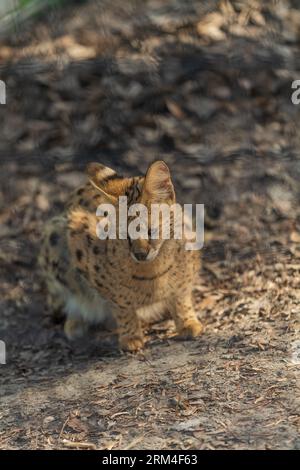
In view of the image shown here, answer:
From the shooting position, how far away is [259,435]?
2.43 meters

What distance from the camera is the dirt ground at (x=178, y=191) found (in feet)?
8.96

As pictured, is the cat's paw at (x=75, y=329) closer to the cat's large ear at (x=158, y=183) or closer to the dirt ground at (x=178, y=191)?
the dirt ground at (x=178, y=191)

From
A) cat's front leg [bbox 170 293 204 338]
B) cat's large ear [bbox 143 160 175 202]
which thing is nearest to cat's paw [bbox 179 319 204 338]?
cat's front leg [bbox 170 293 204 338]

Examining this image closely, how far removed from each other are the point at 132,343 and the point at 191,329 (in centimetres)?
25

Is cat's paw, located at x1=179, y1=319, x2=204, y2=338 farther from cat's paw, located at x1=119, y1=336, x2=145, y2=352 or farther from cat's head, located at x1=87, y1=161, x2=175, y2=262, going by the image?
cat's head, located at x1=87, y1=161, x2=175, y2=262

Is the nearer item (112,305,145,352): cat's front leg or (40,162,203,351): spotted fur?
(40,162,203,351): spotted fur

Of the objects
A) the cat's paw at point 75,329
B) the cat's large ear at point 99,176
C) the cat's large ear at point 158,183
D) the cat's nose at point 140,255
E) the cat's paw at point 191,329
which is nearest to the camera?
the cat's large ear at point 158,183

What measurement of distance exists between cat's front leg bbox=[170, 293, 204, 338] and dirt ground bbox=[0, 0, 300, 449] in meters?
0.07

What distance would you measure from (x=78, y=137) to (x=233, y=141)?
3.02ft

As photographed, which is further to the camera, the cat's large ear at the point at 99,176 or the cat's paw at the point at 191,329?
the cat's paw at the point at 191,329

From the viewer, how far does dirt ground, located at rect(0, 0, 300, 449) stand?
8.96ft

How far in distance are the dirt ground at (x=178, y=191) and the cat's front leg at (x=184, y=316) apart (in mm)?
66

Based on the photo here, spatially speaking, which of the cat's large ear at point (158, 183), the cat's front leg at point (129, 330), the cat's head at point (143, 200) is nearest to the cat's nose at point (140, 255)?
the cat's head at point (143, 200)

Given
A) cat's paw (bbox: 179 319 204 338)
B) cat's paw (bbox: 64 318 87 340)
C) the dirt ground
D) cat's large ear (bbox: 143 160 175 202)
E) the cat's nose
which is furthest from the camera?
cat's paw (bbox: 64 318 87 340)
